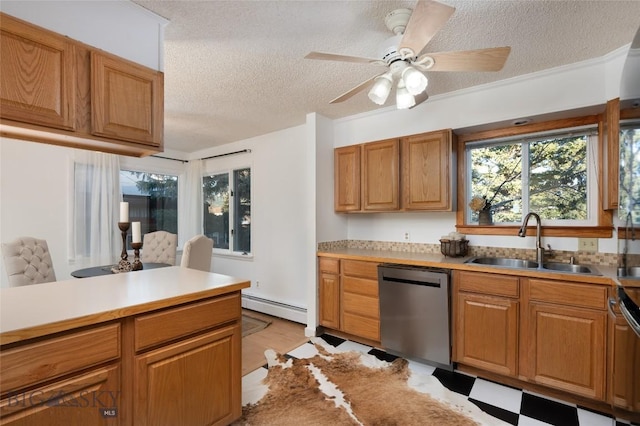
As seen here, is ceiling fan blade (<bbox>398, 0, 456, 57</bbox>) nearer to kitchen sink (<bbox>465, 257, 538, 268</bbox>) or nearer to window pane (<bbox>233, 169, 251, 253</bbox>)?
kitchen sink (<bbox>465, 257, 538, 268</bbox>)

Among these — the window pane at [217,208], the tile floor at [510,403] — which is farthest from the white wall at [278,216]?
the tile floor at [510,403]

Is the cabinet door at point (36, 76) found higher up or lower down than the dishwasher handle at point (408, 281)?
higher up

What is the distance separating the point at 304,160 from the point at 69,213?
9.22ft

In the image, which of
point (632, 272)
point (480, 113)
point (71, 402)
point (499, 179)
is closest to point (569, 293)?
point (632, 272)

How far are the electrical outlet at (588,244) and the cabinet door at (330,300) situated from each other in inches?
80.5

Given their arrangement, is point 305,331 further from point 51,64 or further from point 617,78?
point 617,78

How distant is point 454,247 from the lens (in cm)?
269

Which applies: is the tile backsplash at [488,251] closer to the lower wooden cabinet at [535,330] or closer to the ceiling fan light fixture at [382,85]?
the lower wooden cabinet at [535,330]

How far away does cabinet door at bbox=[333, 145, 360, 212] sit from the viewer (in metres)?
3.25

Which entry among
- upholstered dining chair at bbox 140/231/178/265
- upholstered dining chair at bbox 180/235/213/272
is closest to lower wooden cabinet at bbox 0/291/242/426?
upholstered dining chair at bbox 180/235/213/272

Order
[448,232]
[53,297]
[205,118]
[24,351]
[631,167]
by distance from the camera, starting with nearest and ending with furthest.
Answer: [24,351], [631,167], [53,297], [448,232], [205,118]

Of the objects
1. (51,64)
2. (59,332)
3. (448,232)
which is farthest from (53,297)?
(448,232)

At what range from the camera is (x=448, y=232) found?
296 cm

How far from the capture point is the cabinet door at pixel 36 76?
1262 millimetres
